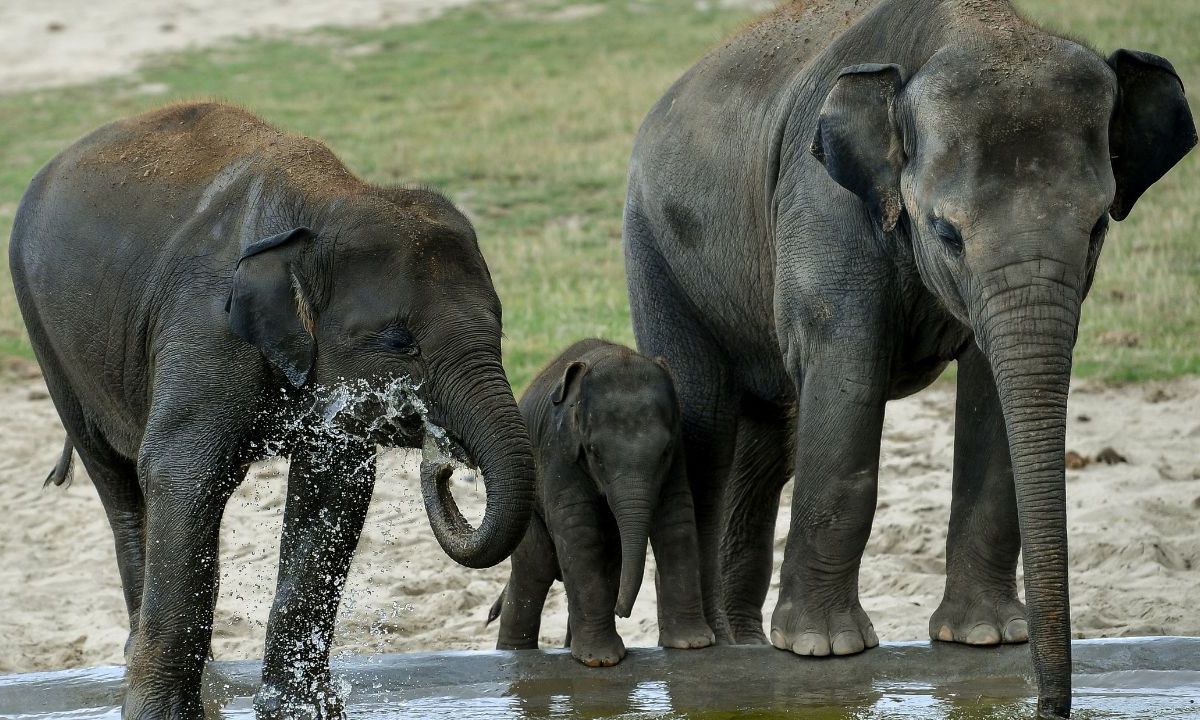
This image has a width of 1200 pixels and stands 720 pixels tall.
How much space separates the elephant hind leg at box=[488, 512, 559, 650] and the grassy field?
3.82 m

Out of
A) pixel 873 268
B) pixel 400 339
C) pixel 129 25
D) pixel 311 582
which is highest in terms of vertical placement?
pixel 129 25

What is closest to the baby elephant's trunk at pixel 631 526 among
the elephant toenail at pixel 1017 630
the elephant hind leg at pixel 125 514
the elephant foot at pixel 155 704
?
the elephant toenail at pixel 1017 630

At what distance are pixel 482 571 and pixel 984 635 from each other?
270 cm

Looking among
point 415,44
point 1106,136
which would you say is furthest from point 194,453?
point 415,44

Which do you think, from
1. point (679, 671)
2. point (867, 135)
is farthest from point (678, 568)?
point (867, 135)

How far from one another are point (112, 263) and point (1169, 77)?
122 inches

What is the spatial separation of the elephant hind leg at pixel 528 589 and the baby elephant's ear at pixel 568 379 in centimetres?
51

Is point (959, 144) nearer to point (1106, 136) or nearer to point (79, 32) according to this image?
point (1106, 136)

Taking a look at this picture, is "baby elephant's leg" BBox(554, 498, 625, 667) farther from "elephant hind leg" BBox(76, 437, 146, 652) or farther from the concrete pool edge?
→ "elephant hind leg" BBox(76, 437, 146, 652)

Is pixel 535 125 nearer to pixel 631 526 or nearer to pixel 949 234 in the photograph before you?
pixel 631 526

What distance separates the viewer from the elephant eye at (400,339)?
521 cm

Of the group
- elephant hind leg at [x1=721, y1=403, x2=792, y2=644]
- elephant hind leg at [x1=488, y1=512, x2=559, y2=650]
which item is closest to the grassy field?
elephant hind leg at [x1=721, y1=403, x2=792, y2=644]

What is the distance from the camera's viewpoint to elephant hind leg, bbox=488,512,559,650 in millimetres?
6664

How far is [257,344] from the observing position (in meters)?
5.23
